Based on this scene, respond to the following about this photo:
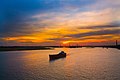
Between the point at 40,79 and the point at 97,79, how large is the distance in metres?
10.1

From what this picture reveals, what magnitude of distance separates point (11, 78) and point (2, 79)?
5.47ft

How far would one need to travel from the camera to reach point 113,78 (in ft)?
111

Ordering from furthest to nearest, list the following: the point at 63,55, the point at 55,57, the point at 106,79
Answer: the point at 63,55, the point at 55,57, the point at 106,79

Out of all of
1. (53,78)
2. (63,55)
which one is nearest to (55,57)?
(63,55)

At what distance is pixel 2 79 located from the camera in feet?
112

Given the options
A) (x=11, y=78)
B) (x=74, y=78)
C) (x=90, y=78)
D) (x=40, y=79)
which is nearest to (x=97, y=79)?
(x=90, y=78)

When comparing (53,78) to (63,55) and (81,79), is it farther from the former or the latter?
(63,55)

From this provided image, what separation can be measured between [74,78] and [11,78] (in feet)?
38.1

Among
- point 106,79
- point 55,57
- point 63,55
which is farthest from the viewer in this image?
point 63,55

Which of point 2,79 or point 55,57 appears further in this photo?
point 55,57

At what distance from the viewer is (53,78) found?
115 ft

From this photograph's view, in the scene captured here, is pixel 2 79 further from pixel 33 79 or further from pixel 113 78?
pixel 113 78

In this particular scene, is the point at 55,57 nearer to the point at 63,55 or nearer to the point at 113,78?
the point at 63,55

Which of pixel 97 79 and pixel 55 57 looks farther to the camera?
pixel 55 57
